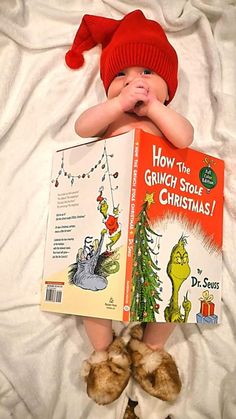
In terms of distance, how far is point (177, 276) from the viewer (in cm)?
72

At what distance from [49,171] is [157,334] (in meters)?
0.39

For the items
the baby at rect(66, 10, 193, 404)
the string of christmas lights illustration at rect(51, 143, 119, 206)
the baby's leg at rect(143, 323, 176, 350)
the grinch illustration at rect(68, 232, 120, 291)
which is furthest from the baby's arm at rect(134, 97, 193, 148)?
the baby's leg at rect(143, 323, 176, 350)

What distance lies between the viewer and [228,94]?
3.15 feet

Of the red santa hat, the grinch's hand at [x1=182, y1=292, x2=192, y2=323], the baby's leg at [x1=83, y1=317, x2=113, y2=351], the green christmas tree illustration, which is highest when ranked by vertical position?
the red santa hat

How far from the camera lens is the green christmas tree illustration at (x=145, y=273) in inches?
26.1

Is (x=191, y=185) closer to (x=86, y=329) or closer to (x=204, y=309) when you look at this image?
(x=204, y=309)

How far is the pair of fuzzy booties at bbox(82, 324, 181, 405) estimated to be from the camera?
0.74 m

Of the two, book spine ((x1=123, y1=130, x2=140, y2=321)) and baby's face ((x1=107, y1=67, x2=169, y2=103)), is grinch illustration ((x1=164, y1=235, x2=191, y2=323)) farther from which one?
baby's face ((x1=107, y1=67, x2=169, y2=103))

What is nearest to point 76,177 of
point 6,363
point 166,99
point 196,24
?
point 166,99

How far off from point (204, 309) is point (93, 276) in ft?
→ 0.71

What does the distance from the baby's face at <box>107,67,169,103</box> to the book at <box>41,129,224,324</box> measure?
0.13m

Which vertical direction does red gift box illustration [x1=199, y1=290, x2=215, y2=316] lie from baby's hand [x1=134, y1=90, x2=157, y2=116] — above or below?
below

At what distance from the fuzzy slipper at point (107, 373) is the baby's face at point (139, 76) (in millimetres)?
473

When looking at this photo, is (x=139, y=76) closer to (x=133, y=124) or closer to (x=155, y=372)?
(x=133, y=124)
